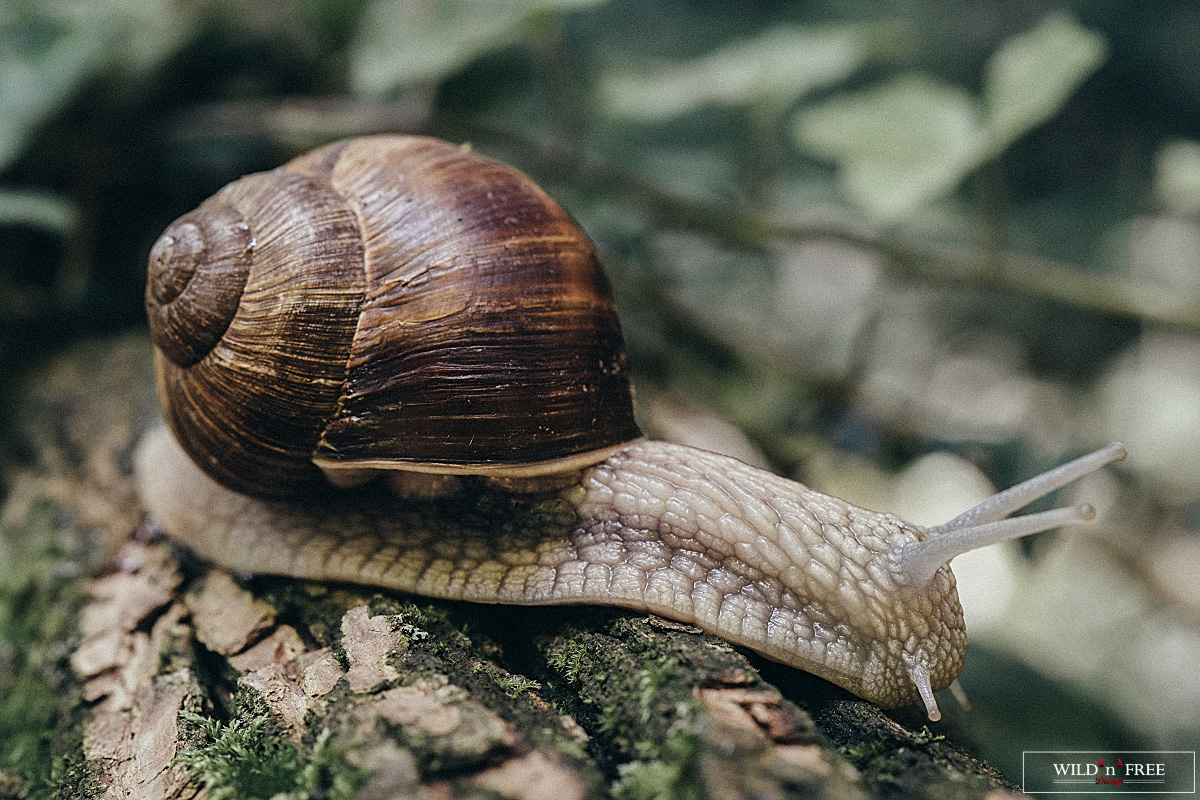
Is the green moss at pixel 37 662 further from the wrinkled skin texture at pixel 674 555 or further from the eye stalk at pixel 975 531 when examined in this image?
the eye stalk at pixel 975 531

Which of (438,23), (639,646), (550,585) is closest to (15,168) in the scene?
(438,23)

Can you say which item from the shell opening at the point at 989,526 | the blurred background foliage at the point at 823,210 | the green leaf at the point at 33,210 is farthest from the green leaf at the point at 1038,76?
the green leaf at the point at 33,210

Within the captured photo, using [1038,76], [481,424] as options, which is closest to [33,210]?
[481,424]

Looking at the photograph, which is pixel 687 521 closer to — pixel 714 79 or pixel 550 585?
pixel 550 585

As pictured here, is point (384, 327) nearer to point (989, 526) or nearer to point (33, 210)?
point (989, 526)

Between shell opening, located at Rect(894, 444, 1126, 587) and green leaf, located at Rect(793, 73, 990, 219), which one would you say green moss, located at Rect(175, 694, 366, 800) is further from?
green leaf, located at Rect(793, 73, 990, 219)
